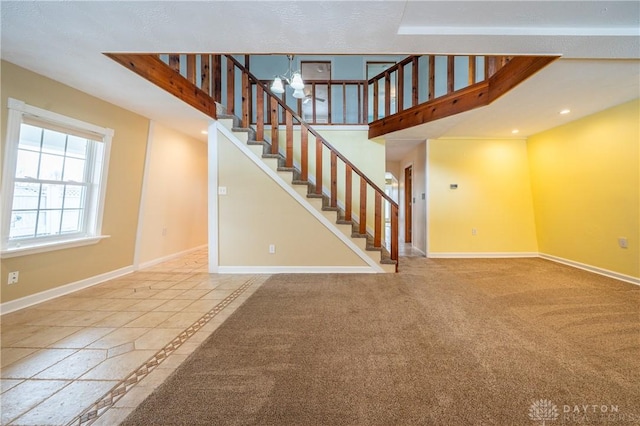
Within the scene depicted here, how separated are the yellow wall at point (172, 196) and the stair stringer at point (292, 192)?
4.03 ft

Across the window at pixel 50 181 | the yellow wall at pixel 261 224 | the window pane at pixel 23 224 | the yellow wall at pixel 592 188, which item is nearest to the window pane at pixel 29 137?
the window at pixel 50 181

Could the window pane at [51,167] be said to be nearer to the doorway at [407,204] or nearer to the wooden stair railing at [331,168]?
the wooden stair railing at [331,168]

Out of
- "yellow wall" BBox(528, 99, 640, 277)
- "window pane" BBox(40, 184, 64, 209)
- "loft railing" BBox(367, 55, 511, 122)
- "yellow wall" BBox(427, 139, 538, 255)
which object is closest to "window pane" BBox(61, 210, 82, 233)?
"window pane" BBox(40, 184, 64, 209)

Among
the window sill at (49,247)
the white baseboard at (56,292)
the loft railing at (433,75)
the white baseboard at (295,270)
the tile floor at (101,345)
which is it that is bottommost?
→ the tile floor at (101,345)

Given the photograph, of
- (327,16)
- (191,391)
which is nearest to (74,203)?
(191,391)

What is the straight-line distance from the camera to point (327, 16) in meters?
1.55

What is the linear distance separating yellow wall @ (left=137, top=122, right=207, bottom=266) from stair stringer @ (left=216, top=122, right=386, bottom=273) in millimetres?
1227

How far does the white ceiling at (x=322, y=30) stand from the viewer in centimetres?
152

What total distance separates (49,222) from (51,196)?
0.29 m

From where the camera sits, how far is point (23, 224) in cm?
241

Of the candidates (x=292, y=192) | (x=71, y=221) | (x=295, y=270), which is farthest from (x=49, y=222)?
(x=295, y=270)

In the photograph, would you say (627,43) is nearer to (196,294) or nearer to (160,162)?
(196,294)

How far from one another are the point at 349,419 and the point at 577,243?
4674 millimetres

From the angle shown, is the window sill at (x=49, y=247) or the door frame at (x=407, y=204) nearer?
the window sill at (x=49, y=247)
